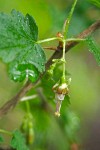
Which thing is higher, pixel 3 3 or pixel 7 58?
pixel 3 3

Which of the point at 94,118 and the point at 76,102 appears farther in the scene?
the point at 94,118

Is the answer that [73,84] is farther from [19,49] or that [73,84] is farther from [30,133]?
[19,49]

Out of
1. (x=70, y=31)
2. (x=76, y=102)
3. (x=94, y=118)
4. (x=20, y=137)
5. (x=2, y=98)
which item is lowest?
(x=20, y=137)

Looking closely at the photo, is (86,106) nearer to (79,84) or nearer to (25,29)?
(79,84)

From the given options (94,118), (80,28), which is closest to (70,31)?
(80,28)

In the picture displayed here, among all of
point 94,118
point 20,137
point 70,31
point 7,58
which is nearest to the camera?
point 7,58

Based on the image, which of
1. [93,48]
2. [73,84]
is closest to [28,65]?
[93,48]

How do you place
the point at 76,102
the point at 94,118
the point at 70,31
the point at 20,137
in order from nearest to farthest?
the point at 20,137
the point at 70,31
the point at 76,102
the point at 94,118
